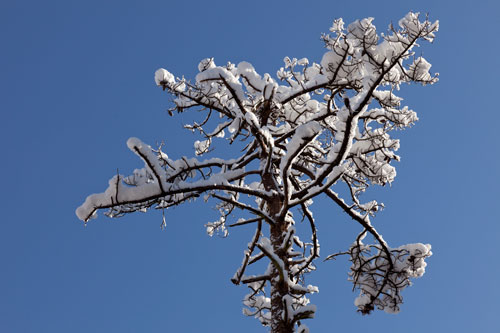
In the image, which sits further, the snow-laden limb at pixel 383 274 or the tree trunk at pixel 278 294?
the snow-laden limb at pixel 383 274

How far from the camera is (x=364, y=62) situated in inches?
269

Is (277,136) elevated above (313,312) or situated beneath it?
elevated above

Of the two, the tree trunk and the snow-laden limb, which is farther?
the snow-laden limb

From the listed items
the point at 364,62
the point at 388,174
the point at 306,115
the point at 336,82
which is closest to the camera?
the point at 364,62

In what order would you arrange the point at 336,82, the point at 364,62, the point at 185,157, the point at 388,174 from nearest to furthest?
the point at 364,62 < the point at 185,157 < the point at 336,82 < the point at 388,174

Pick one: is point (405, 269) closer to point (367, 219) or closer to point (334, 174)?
point (367, 219)

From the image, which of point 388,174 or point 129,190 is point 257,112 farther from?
point 129,190

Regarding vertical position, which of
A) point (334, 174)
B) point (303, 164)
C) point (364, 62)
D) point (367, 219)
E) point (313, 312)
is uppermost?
point (303, 164)

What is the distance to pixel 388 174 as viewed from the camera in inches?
365

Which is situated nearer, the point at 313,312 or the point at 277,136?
the point at 313,312

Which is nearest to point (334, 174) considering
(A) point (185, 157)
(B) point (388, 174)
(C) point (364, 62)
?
(C) point (364, 62)

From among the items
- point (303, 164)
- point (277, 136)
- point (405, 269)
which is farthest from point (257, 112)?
point (405, 269)

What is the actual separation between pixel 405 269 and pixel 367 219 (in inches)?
42.6

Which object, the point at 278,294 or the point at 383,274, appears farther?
the point at 383,274
